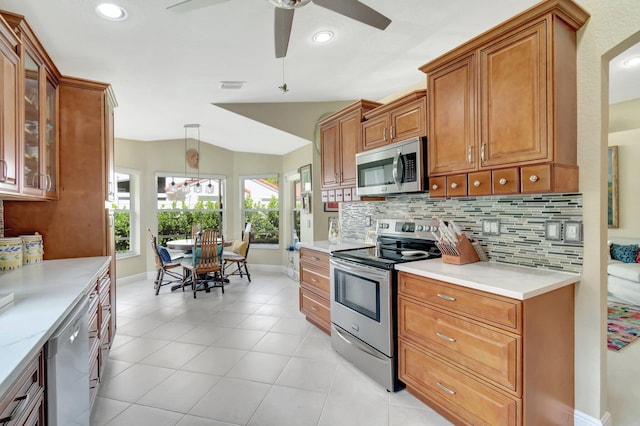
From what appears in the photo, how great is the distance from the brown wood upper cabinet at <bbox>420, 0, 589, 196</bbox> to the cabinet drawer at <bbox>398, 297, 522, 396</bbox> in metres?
0.82

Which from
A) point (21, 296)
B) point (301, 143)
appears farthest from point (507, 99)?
point (301, 143)

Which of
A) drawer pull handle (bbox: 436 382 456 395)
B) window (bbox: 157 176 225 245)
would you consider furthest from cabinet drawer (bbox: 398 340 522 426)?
window (bbox: 157 176 225 245)

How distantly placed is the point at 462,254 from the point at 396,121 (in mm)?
1223

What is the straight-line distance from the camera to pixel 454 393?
1.79m

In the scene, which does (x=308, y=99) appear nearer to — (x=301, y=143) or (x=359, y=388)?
(x=301, y=143)

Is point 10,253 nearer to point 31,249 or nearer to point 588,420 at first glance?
point 31,249

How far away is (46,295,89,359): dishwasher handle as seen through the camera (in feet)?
3.91

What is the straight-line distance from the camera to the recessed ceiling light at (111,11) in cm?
200

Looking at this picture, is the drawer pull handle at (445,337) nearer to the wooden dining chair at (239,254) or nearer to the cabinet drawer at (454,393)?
the cabinet drawer at (454,393)

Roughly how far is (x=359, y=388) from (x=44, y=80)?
3.12m

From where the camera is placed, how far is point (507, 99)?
1.78 metres

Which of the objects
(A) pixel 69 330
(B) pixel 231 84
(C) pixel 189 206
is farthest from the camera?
(C) pixel 189 206

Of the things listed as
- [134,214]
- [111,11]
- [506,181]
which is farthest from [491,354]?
[134,214]

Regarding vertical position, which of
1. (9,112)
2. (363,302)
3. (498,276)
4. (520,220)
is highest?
(9,112)
